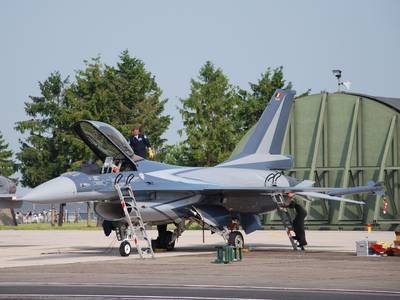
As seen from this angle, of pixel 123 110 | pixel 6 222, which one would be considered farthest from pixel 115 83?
pixel 6 222

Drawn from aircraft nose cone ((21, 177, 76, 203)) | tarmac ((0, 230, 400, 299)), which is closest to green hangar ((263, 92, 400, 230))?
tarmac ((0, 230, 400, 299))

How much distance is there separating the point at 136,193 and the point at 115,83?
40.7 metres

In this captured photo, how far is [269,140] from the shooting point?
1034 inches

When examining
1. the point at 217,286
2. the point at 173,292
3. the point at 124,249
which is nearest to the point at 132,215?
the point at 124,249

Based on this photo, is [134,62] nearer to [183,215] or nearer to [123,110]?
[123,110]

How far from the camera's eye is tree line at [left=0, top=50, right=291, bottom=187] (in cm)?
5778

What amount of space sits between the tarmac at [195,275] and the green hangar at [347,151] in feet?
45.7

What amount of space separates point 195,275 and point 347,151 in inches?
1001

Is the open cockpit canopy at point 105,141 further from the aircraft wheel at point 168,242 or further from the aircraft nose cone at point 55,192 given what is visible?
the aircraft wheel at point 168,242

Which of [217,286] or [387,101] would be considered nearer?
[217,286]

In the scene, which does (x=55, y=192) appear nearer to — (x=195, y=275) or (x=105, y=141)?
(x=105, y=141)

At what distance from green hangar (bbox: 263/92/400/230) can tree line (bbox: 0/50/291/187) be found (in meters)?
14.4

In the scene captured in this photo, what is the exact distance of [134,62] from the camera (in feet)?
216

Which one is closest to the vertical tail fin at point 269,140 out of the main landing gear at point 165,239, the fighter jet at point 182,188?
the fighter jet at point 182,188
